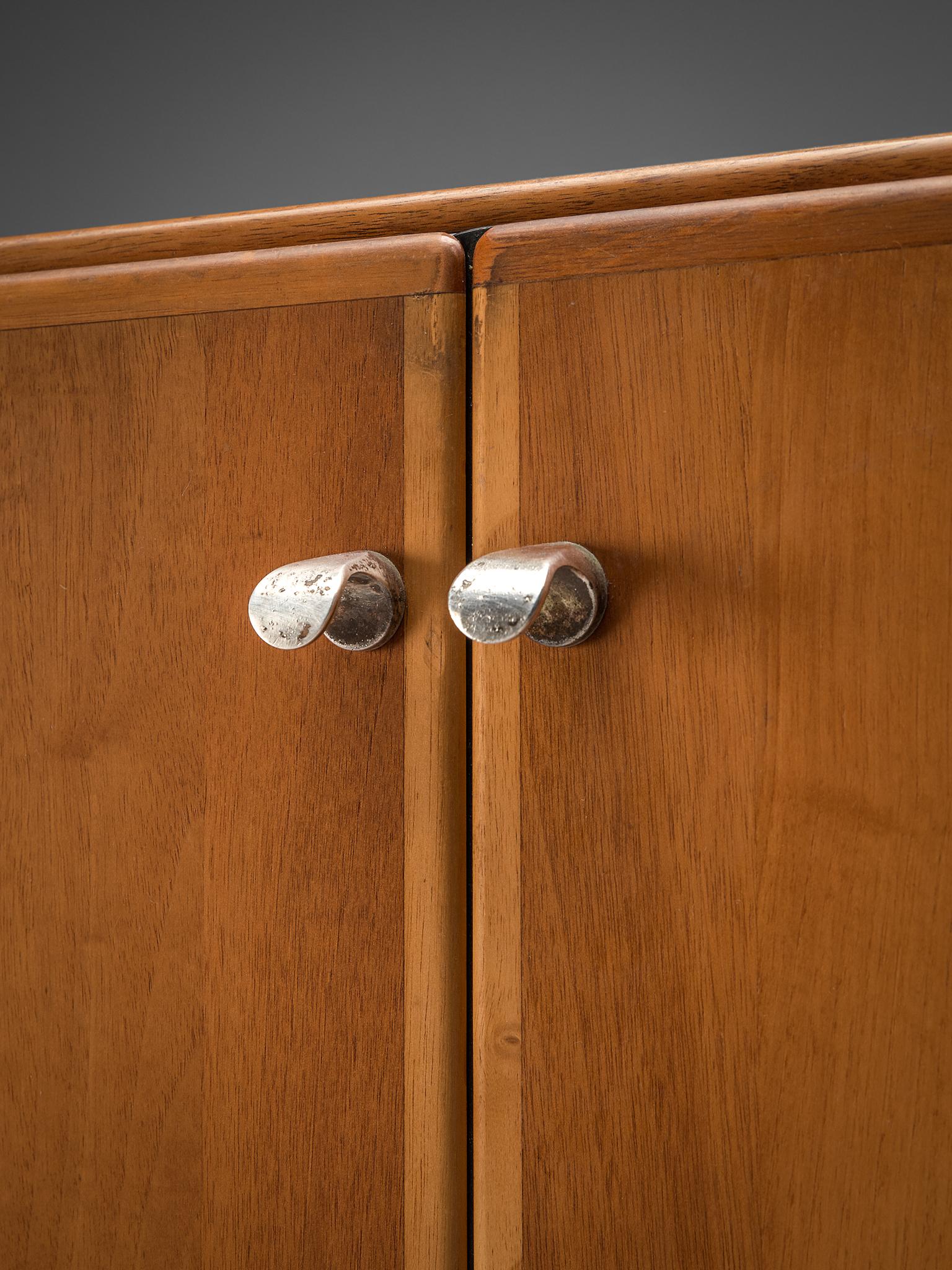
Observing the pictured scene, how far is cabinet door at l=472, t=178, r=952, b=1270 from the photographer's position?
0.23m

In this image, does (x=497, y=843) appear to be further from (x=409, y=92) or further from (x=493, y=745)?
(x=409, y=92)

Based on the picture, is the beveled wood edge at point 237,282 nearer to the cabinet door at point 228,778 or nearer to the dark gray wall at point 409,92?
the cabinet door at point 228,778

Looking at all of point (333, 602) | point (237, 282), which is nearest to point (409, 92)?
point (237, 282)

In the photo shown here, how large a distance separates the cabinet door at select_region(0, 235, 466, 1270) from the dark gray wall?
1.49 feet

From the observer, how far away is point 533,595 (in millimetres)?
215

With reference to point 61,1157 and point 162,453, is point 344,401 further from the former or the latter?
point 61,1157

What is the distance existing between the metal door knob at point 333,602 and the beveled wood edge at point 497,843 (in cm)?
3

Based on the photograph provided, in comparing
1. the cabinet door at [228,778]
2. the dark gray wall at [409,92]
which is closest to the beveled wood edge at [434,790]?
the cabinet door at [228,778]

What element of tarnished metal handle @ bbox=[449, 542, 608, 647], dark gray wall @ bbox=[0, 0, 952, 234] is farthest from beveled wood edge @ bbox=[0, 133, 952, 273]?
dark gray wall @ bbox=[0, 0, 952, 234]

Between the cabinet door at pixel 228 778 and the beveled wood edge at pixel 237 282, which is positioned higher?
the beveled wood edge at pixel 237 282

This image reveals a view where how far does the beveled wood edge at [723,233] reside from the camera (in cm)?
23

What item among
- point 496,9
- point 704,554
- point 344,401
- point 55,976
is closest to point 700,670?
point 704,554

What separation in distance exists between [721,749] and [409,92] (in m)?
0.63

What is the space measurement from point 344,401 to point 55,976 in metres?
0.21
